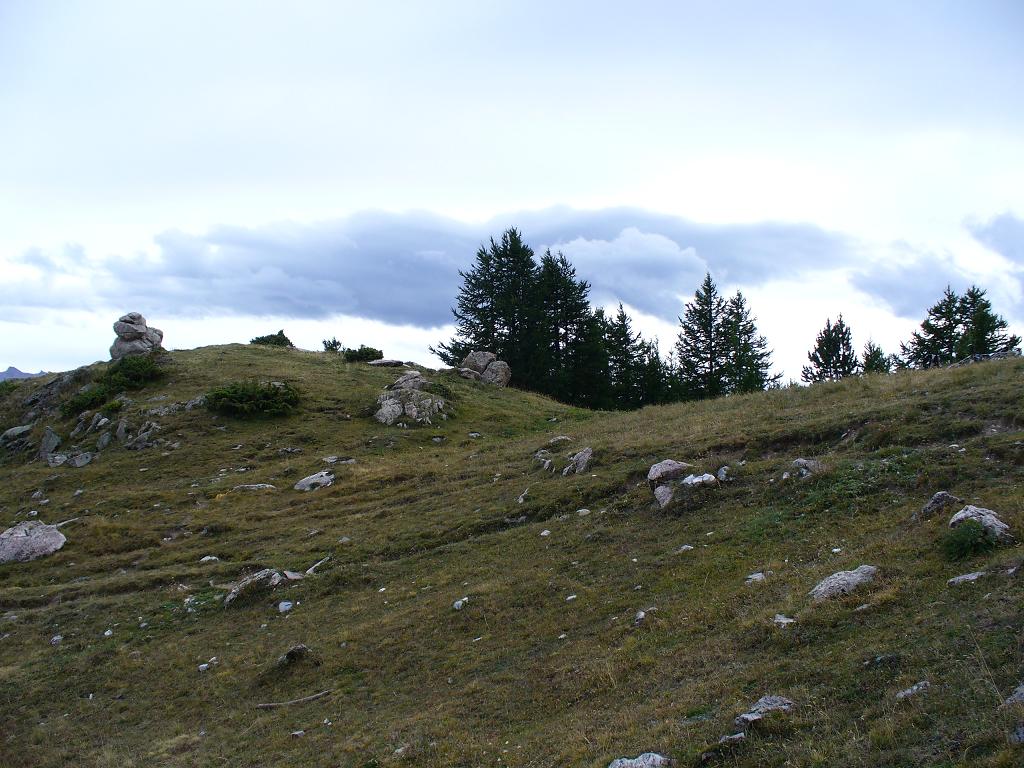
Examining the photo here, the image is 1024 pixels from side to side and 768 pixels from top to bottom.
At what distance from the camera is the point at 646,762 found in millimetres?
7281

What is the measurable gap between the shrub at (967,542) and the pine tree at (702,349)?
49972 millimetres

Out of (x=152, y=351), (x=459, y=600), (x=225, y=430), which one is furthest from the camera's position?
(x=152, y=351)

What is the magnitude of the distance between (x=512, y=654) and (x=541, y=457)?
14.2m

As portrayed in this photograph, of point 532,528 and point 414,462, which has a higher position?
point 414,462

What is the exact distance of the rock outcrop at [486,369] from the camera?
5347 cm

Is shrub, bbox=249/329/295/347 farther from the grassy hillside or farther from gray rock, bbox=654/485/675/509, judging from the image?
gray rock, bbox=654/485/675/509

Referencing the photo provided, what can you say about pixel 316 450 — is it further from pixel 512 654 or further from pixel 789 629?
pixel 789 629

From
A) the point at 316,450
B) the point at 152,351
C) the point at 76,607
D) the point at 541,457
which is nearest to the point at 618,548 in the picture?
the point at 541,457

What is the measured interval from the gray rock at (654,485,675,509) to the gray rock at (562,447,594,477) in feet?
16.5

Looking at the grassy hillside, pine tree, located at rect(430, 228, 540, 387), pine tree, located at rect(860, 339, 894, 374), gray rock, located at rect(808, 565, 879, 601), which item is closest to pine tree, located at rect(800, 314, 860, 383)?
pine tree, located at rect(860, 339, 894, 374)

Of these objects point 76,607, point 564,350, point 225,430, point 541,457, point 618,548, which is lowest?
point 76,607

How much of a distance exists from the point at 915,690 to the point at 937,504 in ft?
20.6

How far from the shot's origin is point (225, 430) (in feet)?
120

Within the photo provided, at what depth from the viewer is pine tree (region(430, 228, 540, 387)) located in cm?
6166
